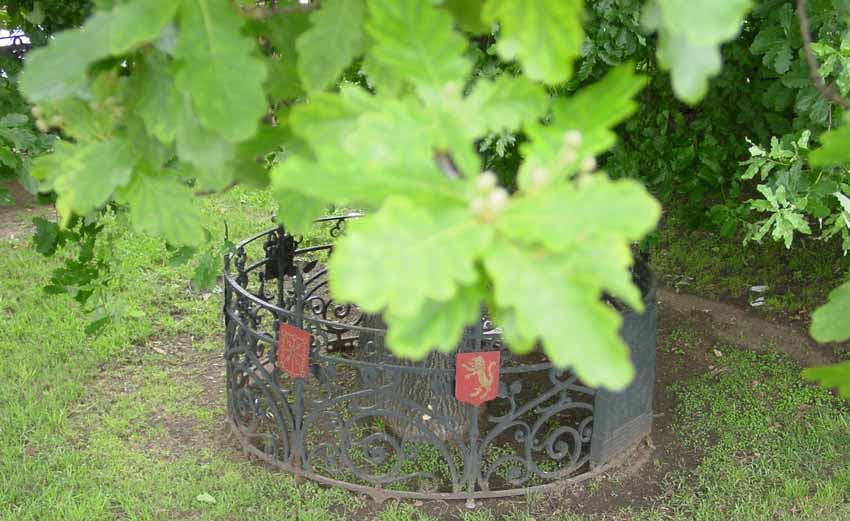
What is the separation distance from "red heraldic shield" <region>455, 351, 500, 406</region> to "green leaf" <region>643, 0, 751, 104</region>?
301cm

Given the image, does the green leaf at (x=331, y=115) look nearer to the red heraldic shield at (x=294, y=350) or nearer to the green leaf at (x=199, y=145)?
the green leaf at (x=199, y=145)

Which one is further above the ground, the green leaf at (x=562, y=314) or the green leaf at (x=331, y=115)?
the green leaf at (x=331, y=115)

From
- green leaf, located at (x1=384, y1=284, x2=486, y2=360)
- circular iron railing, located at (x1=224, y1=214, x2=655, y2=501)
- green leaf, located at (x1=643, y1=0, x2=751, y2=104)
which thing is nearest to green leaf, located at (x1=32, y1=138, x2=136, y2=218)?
green leaf, located at (x1=384, y1=284, x2=486, y2=360)

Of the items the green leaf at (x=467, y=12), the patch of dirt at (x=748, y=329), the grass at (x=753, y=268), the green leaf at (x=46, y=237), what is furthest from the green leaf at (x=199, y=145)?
the grass at (x=753, y=268)

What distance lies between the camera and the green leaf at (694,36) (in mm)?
701

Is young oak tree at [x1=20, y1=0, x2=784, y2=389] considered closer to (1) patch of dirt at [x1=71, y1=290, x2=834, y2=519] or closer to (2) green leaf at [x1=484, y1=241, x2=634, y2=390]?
(2) green leaf at [x1=484, y1=241, x2=634, y2=390]

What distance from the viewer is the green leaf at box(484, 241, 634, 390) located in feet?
2.04

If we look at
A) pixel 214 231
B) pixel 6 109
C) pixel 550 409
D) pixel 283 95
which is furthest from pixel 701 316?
pixel 283 95

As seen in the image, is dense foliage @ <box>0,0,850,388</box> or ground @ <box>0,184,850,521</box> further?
ground @ <box>0,184,850,521</box>

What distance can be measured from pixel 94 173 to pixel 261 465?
362 cm

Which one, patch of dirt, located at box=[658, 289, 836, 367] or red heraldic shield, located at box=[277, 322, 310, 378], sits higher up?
patch of dirt, located at box=[658, 289, 836, 367]

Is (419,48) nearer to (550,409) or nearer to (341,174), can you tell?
(341,174)

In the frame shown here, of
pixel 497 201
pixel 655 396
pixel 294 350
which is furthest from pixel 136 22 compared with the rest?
pixel 655 396

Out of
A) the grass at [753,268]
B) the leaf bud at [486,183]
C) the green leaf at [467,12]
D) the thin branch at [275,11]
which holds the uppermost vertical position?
the grass at [753,268]
